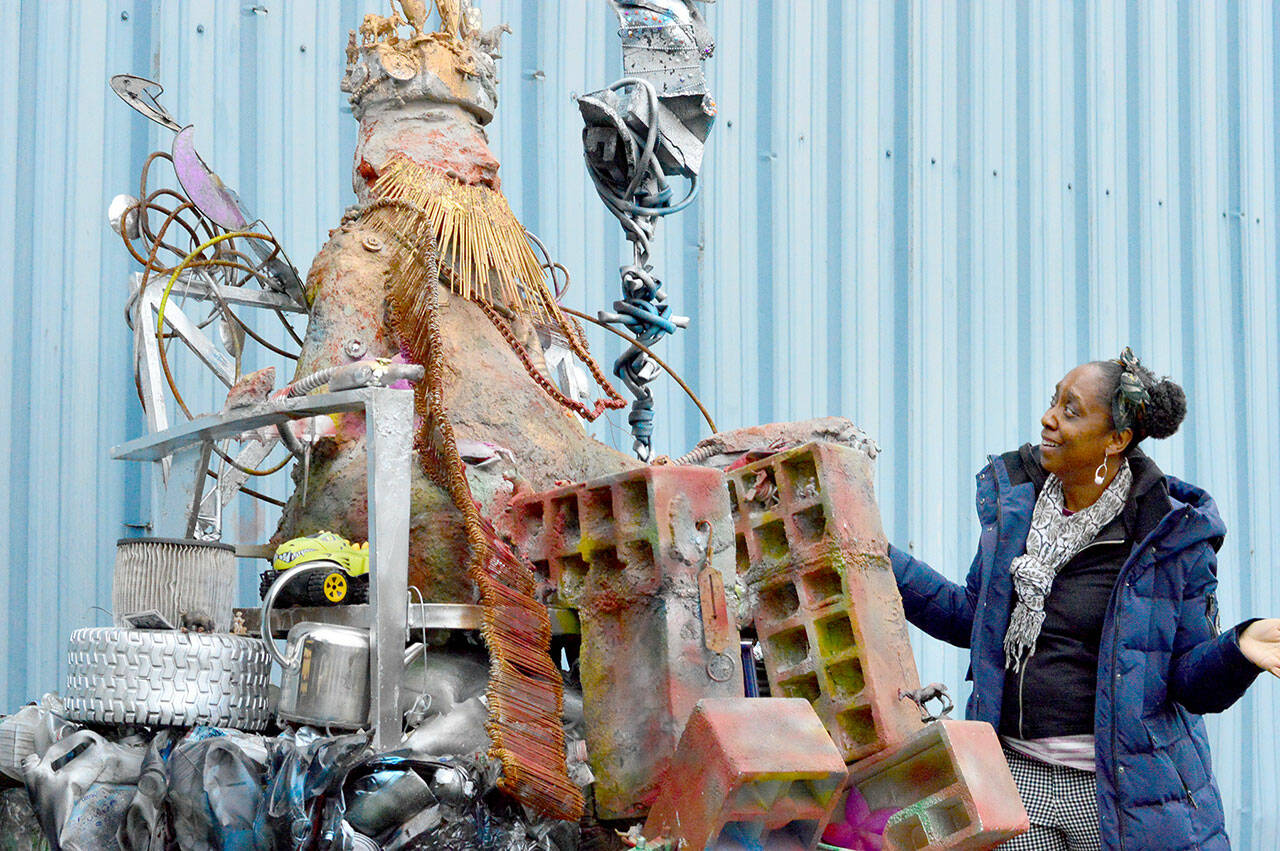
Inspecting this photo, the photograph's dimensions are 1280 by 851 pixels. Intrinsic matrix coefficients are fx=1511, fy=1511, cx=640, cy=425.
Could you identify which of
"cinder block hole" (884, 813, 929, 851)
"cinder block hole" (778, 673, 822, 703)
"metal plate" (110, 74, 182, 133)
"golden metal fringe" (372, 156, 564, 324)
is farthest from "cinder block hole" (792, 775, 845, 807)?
"metal plate" (110, 74, 182, 133)

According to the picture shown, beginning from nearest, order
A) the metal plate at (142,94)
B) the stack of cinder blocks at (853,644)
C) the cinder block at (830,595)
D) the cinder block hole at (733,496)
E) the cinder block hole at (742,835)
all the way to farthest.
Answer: the cinder block hole at (742,835) < the stack of cinder blocks at (853,644) < the cinder block at (830,595) < the cinder block hole at (733,496) < the metal plate at (142,94)

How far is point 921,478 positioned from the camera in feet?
20.6

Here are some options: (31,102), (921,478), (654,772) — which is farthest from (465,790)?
(921,478)

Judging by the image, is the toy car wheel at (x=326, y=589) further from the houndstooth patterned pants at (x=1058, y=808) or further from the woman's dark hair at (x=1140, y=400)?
the woman's dark hair at (x=1140, y=400)

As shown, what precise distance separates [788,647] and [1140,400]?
95 centimetres

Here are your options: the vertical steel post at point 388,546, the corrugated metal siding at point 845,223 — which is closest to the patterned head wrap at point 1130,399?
the vertical steel post at point 388,546

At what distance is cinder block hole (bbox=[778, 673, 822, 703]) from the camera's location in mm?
3221

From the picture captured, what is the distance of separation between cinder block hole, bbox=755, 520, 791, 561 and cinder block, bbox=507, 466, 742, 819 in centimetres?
27

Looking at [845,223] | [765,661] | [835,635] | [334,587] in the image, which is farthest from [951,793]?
[845,223]

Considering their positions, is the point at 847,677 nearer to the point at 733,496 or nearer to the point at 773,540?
the point at 773,540

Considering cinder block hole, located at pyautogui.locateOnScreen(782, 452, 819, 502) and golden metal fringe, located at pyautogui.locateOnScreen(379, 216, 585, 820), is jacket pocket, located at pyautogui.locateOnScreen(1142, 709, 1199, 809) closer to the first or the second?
cinder block hole, located at pyautogui.locateOnScreen(782, 452, 819, 502)

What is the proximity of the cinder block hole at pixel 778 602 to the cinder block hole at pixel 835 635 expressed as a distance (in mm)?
107

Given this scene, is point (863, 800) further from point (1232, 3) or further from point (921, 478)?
point (1232, 3)

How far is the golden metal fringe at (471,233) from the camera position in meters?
3.82
